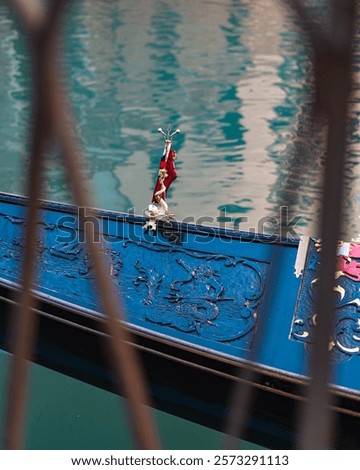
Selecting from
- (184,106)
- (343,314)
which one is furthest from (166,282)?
(184,106)

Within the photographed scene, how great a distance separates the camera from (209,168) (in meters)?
4.02

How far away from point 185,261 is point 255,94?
11.5ft

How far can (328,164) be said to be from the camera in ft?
1.37

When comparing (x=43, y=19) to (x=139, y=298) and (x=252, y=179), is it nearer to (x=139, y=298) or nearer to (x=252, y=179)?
(x=139, y=298)

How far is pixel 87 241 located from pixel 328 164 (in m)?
0.17

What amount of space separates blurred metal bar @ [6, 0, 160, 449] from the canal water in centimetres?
1

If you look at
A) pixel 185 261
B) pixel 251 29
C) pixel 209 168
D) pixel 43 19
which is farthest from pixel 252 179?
pixel 251 29

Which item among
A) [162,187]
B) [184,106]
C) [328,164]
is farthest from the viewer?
[184,106]

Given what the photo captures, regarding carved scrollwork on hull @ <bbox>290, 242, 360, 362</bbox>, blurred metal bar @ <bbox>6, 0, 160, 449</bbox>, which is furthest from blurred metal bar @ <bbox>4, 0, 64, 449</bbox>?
carved scrollwork on hull @ <bbox>290, 242, 360, 362</bbox>

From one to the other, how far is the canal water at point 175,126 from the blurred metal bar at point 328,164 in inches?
0.4

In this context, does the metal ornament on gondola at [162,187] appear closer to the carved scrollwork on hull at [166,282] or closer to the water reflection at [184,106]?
the carved scrollwork on hull at [166,282]

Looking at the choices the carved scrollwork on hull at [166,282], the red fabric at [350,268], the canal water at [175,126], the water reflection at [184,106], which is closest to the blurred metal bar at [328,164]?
the canal water at [175,126]

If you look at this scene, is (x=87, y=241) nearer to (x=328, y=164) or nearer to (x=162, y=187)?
(x=328, y=164)

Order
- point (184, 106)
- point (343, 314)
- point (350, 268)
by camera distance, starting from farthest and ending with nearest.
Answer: point (184, 106) < point (350, 268) < point (343, 314)
